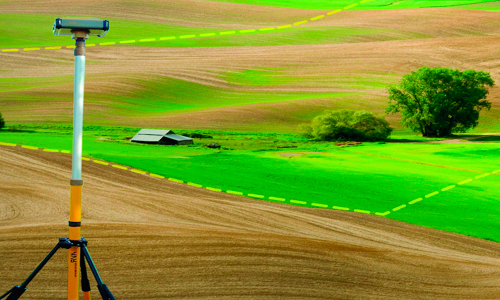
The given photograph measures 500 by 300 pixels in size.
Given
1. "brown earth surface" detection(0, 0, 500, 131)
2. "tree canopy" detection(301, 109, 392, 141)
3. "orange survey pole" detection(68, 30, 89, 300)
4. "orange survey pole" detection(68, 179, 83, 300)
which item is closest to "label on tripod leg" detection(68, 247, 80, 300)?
"orange survey pole" detection(68, 179, 83, 300)

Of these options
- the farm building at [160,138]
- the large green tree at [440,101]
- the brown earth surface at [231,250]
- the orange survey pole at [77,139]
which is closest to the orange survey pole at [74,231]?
the orange survey pole at [77,139]

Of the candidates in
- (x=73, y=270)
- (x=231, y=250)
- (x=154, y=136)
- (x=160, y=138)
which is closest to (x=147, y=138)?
(x=154, y=136)

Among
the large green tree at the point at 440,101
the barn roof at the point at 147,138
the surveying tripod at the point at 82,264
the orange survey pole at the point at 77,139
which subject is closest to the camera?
the orange survey pole at the point at 77,139

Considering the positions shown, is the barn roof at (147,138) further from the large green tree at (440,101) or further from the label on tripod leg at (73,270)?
the label on tripod leg at (73,270)

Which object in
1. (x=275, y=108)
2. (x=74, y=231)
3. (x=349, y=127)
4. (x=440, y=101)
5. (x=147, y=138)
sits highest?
(x=440, y=101)

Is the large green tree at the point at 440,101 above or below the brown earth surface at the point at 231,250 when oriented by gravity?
above

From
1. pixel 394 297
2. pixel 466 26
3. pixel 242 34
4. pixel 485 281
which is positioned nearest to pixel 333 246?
pixel 394 297

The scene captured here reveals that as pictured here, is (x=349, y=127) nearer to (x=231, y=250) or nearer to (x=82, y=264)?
(x=231, y=250)

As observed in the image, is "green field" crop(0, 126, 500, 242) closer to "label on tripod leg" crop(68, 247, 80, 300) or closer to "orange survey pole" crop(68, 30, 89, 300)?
"label on tripod leg" crop(68, 247, 80, 300)
